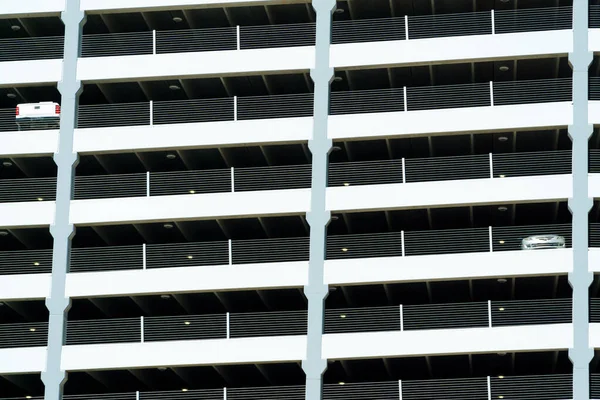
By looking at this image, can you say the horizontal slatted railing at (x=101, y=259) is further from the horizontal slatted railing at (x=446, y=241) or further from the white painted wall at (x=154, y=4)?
the horizontal slatted railing at (x=446, y=241)

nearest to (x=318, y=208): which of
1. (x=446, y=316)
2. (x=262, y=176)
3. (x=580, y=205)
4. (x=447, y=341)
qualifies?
(x=262, y=176)

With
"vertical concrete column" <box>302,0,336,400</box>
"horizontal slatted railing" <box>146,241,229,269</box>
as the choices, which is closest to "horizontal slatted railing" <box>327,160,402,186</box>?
"vertical concrete column" <box>302,0,336,400</box>

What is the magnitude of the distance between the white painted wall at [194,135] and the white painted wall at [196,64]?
2.13 metres

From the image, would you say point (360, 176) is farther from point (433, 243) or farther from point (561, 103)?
point (561, 103)

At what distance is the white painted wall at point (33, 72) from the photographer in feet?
223

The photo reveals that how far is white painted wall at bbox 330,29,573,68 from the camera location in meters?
65.4

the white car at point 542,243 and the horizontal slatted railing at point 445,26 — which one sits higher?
the horizontal slatted railing at point 445,26

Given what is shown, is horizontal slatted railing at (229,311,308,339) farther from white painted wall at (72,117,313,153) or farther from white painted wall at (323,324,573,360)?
white painted wall at (72,117,313,153)

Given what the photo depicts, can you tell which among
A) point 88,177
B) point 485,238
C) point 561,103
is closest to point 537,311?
point 485,238

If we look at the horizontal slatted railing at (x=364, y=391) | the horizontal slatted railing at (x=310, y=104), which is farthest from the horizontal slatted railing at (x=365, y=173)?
the horizontal slatted railing at (x=364, y=391)

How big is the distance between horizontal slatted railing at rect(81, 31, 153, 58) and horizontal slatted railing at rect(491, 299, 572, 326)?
17.5 meters

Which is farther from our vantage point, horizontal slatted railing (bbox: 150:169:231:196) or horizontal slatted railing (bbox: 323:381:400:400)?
horizontal slatted railing (bbox: 150:169:231:196)

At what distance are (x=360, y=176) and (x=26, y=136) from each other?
13.0 m

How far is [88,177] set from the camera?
67.2m
